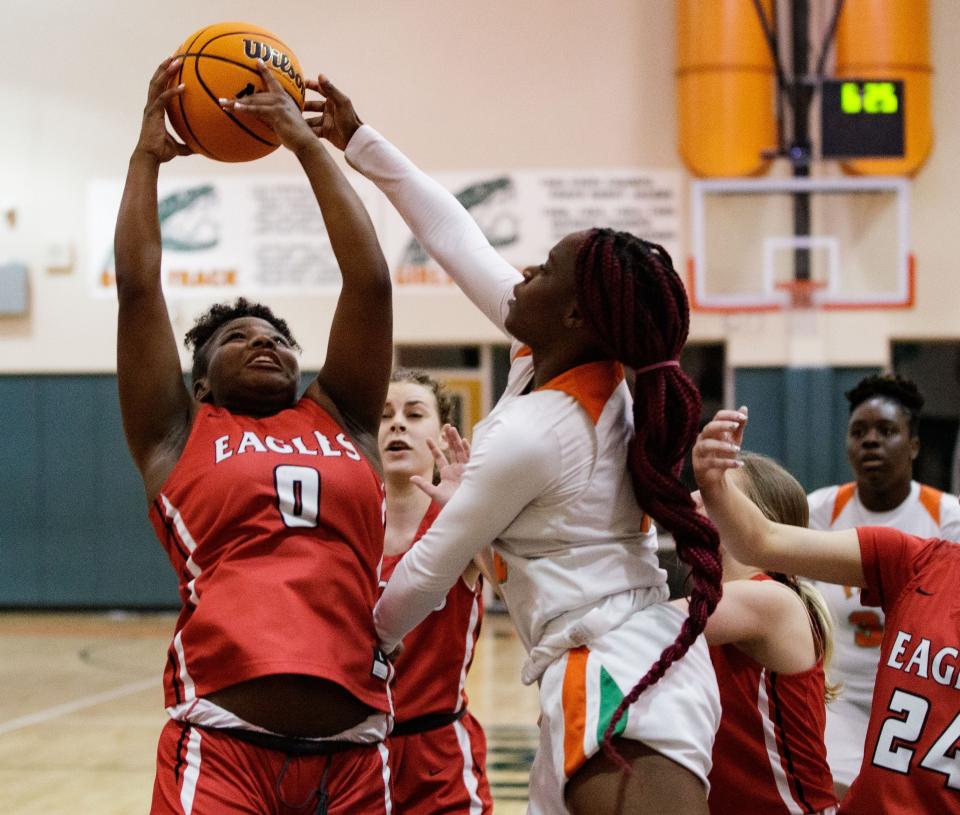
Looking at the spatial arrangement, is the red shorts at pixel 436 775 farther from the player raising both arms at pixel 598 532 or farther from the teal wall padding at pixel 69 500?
the teal wall padding at pixel 69 500

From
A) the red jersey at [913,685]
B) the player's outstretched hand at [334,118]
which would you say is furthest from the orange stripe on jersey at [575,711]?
the player's outstretched hand at [334,118]

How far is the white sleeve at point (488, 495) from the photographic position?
7.55 feet

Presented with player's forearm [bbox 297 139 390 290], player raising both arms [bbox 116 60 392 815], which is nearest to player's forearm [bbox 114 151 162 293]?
player raising both arms [bbox 116 60 392 815]

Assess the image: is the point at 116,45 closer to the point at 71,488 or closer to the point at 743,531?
the point at 71,488

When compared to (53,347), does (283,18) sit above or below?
above

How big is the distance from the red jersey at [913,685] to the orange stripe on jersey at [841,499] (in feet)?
8.50

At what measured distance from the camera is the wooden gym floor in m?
5.96

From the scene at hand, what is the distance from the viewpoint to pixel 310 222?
494 inches

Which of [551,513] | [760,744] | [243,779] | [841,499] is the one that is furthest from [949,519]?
[243,779]

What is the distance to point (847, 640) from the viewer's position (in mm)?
4766

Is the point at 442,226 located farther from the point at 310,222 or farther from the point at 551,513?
the point at 310,222

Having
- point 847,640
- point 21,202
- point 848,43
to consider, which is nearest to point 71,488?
point 21,202

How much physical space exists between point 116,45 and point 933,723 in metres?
11.8

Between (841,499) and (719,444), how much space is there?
3042 millimetres
